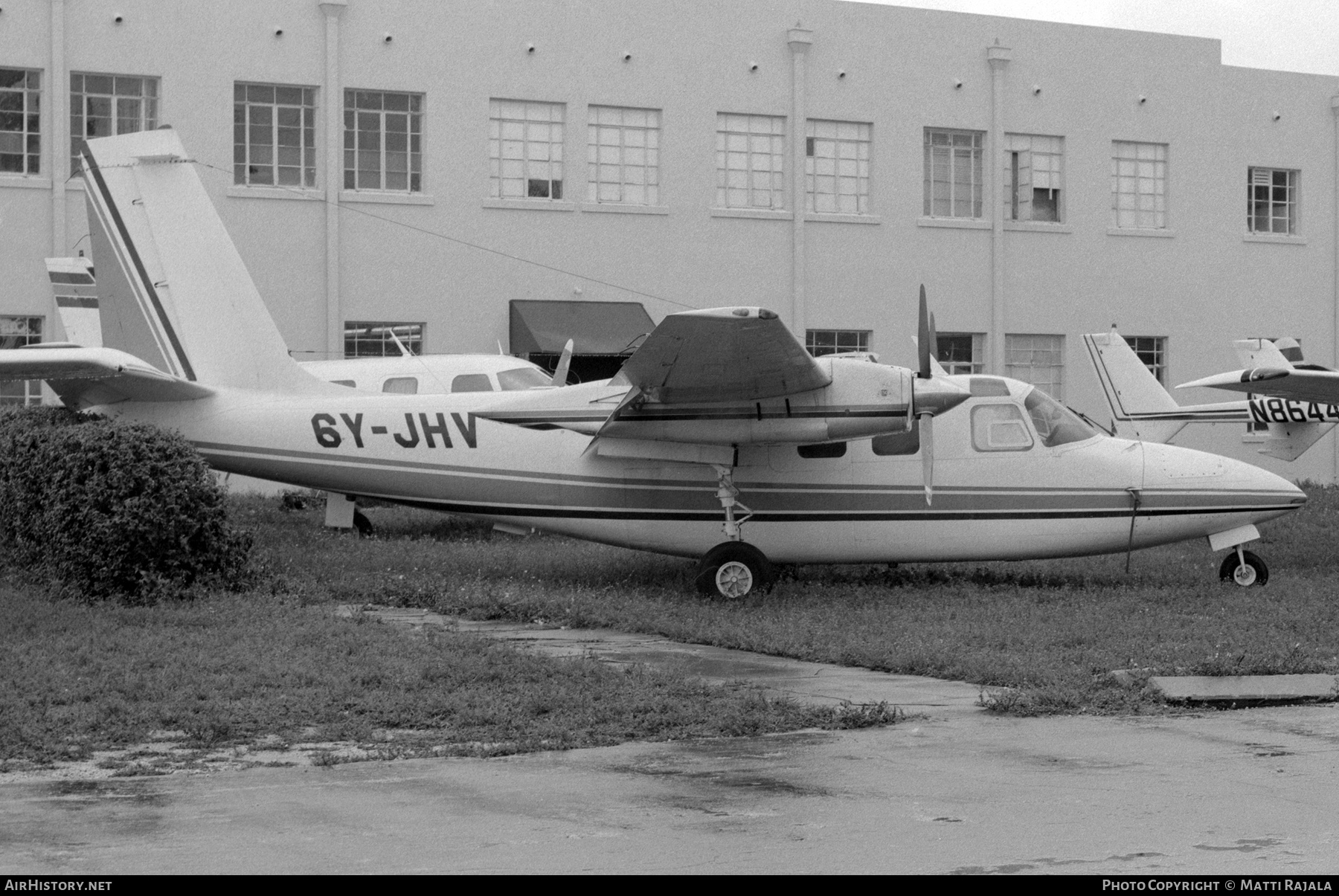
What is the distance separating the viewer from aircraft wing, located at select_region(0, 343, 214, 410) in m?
15.0

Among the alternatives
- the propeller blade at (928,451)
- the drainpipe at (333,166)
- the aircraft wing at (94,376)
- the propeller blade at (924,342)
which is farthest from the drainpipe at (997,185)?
the aircraft wing at (94,376)

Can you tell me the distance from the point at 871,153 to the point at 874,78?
5.26 ft

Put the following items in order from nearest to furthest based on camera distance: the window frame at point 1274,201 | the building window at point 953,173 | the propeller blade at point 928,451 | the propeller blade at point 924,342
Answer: the propeller blade at point 924,342 → the propeller blade at point 928,451 → the building window at point 953,173 → the window frame at point 1274,201

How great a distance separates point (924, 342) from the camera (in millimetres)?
15867

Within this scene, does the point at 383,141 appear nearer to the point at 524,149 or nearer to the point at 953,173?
the point at 524,149

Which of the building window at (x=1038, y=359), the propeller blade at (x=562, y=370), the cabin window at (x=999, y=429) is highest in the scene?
the building window at (x=1038, y=359)

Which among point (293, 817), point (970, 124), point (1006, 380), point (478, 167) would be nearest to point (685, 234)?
point (478, 167)

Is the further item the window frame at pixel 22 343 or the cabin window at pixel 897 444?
the window frame at pixel 22 343

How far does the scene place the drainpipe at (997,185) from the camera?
34.8m

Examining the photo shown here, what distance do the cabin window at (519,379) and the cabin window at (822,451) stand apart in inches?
242

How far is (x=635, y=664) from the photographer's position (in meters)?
11.9

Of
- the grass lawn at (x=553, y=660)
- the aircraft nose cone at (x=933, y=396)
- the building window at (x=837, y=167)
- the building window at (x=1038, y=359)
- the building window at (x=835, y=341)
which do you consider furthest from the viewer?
the building window at (x=1038, y=359)

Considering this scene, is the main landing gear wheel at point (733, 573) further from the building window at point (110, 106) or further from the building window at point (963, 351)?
the building window at point (963, 351)
